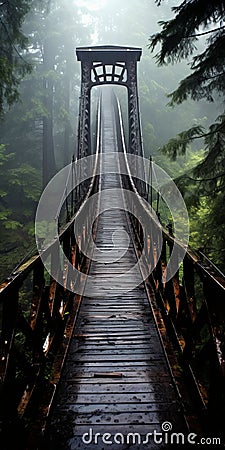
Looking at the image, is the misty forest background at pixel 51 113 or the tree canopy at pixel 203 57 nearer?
the tree canopy at pixel 203 57

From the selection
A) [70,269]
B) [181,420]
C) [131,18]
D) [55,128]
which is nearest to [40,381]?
[181,420]

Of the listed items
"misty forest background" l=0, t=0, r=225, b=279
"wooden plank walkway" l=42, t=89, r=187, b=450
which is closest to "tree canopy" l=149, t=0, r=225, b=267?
"wooden plank walkway" l=42, t=89, r=187, b=450

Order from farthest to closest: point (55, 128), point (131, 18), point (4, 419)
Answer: point (131, 18), point (55, 128), point (4, 419)

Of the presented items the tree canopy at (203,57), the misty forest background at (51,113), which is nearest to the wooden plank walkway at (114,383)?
the tree canopy at (203,57)

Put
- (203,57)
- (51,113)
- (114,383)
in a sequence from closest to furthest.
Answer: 1. (114,383)
2. (203,57)
3. (51,113)

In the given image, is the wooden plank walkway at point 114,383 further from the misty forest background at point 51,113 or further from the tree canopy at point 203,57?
the misty forest background at point 51,113

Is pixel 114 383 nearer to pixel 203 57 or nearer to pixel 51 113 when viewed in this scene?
pixel 203 57

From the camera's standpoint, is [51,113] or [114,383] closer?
[114,383]

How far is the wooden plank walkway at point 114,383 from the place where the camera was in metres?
2.35

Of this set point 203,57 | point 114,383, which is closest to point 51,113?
point 203,57

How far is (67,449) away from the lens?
7.29ft

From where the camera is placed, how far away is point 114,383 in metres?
2.90

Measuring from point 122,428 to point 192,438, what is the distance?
482mm

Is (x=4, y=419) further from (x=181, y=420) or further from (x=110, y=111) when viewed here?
(x=110, y=111)
